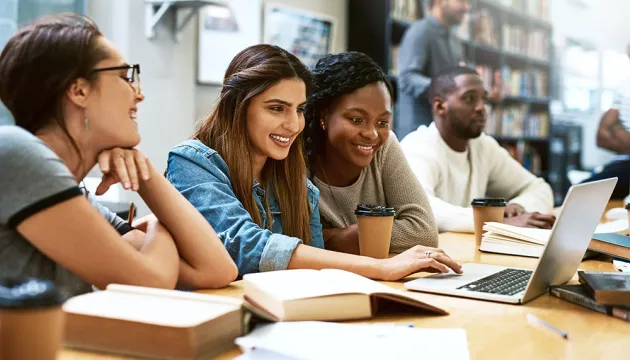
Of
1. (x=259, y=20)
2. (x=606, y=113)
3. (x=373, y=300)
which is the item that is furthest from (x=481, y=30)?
(x=373, y=300)

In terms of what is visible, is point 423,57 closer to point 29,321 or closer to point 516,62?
point 516,62

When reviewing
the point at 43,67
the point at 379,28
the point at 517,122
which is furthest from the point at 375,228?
the point at 517,122

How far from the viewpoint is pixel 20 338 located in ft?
1.97

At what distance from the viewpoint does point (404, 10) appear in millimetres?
5113

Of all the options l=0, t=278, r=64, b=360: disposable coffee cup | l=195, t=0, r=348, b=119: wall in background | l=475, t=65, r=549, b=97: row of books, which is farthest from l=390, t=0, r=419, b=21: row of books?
l=0, t=278, r=64, b=360: disposable coffee cup

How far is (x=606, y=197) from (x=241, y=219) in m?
0.74

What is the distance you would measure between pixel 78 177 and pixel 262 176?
57 cm

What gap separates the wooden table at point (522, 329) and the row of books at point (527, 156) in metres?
4.90

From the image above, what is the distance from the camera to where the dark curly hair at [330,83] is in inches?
77.1

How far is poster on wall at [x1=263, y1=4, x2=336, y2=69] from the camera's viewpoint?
14.1 ft

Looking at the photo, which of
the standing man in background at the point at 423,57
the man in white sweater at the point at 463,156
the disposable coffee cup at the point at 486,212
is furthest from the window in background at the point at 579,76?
the disposable coffee cup at the point at 486,212

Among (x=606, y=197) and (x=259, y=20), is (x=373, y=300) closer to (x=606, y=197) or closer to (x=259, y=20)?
(x=606, y=197)

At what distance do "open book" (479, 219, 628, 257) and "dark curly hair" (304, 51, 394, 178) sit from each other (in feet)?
1.64

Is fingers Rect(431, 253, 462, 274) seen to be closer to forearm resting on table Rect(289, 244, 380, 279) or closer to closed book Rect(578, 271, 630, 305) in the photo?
forearm resting on table Rect(289, 244, 380, 279)
